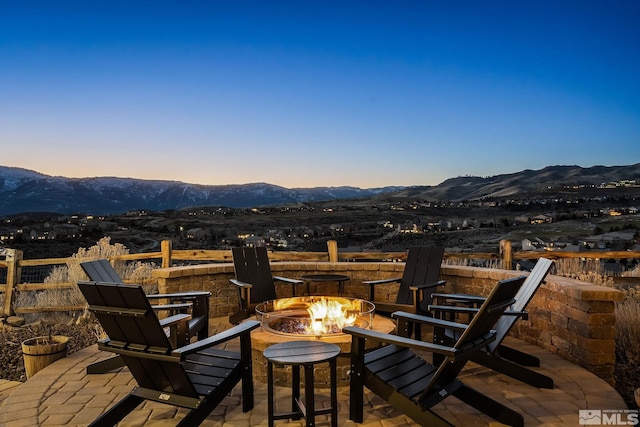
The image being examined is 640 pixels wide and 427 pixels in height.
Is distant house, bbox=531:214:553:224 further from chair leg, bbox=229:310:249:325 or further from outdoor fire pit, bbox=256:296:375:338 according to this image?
chair leg, bbox=229:310:249:325

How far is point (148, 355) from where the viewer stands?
2.69 metres

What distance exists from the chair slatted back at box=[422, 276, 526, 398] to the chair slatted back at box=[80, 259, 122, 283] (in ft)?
9.64

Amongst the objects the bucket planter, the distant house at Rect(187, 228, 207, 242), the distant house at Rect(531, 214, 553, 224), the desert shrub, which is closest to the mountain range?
the distant house at Rect(531, 214, 553, 224)

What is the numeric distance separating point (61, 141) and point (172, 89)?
971 centimetres

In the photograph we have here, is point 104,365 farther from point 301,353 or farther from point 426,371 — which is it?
point 426,371

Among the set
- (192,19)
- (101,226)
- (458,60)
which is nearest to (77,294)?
(192,19)

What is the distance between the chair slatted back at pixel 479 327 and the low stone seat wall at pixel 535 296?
164 cm

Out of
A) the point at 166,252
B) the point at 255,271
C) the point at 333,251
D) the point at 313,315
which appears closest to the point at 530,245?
the point at 333,251

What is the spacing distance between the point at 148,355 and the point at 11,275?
6.31 metres

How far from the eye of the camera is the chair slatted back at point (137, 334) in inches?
103

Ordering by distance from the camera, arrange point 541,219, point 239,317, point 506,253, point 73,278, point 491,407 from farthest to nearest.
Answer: point 541,219
point 73,278
point 506,253
point 239,317
point 491,407

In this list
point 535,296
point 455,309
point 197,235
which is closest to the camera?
point 455,309

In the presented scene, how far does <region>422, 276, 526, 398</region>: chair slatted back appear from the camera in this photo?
107 inches

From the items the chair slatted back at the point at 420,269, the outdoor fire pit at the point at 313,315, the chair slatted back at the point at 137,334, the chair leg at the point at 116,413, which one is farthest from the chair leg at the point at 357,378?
the chair slatted back at the point at 420,269
